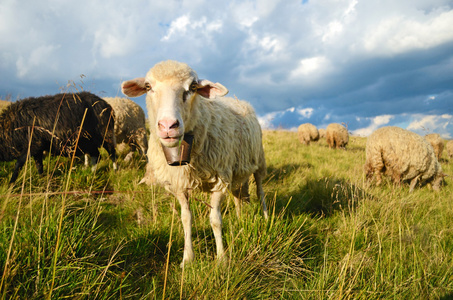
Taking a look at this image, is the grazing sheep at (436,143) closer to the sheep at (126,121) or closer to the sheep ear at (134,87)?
the sheep at (126,121)

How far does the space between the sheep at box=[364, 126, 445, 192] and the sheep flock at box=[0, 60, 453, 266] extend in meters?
0.02

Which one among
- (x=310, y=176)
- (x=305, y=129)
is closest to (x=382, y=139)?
(x=310, y=176)

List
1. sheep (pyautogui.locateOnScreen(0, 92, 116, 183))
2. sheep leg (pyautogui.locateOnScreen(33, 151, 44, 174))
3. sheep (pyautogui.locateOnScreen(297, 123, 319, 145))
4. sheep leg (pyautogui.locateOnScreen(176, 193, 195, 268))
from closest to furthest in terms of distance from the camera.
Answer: sheep leg (pyautogui.locateOnScreen(176, 193, 195, 268)) → sheep (pyautogui.locateOnScreen(0, 92, 116, 183)) → sheep leg (pyautogui.locateOnScreen(33, 151, 44, 174)) → sheep (pyautogui.locateOnScreen(297, 123, 319, 145))

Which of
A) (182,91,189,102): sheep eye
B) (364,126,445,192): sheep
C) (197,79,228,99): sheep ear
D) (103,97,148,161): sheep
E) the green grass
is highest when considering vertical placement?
(103,97,148,161): sheep

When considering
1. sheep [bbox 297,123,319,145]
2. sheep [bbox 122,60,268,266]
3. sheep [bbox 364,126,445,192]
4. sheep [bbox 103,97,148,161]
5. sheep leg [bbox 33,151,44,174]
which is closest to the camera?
sheep [bbox 122,60,268,266]

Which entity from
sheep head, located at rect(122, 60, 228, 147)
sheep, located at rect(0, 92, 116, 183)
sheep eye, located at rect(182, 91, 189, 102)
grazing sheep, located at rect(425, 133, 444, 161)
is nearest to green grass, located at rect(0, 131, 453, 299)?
sheep head, located at rect(122, 60, 228, 147)

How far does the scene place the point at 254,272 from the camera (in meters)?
2.14

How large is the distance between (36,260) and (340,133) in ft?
50.1

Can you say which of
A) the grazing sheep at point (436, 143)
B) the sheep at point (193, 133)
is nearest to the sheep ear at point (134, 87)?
the sheep at point (193, 133)

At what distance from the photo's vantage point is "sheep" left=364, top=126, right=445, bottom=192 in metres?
6.42

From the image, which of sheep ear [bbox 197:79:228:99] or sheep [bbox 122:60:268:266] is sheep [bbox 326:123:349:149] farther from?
sheep ear [bbox 197:79:228:99]

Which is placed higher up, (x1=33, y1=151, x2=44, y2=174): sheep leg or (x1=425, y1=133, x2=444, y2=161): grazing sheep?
(x1=425, y1=133, x2=444, y2=161): grazing sheep

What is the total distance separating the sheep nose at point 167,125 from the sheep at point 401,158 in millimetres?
5902

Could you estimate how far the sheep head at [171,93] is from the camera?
1996 mm
